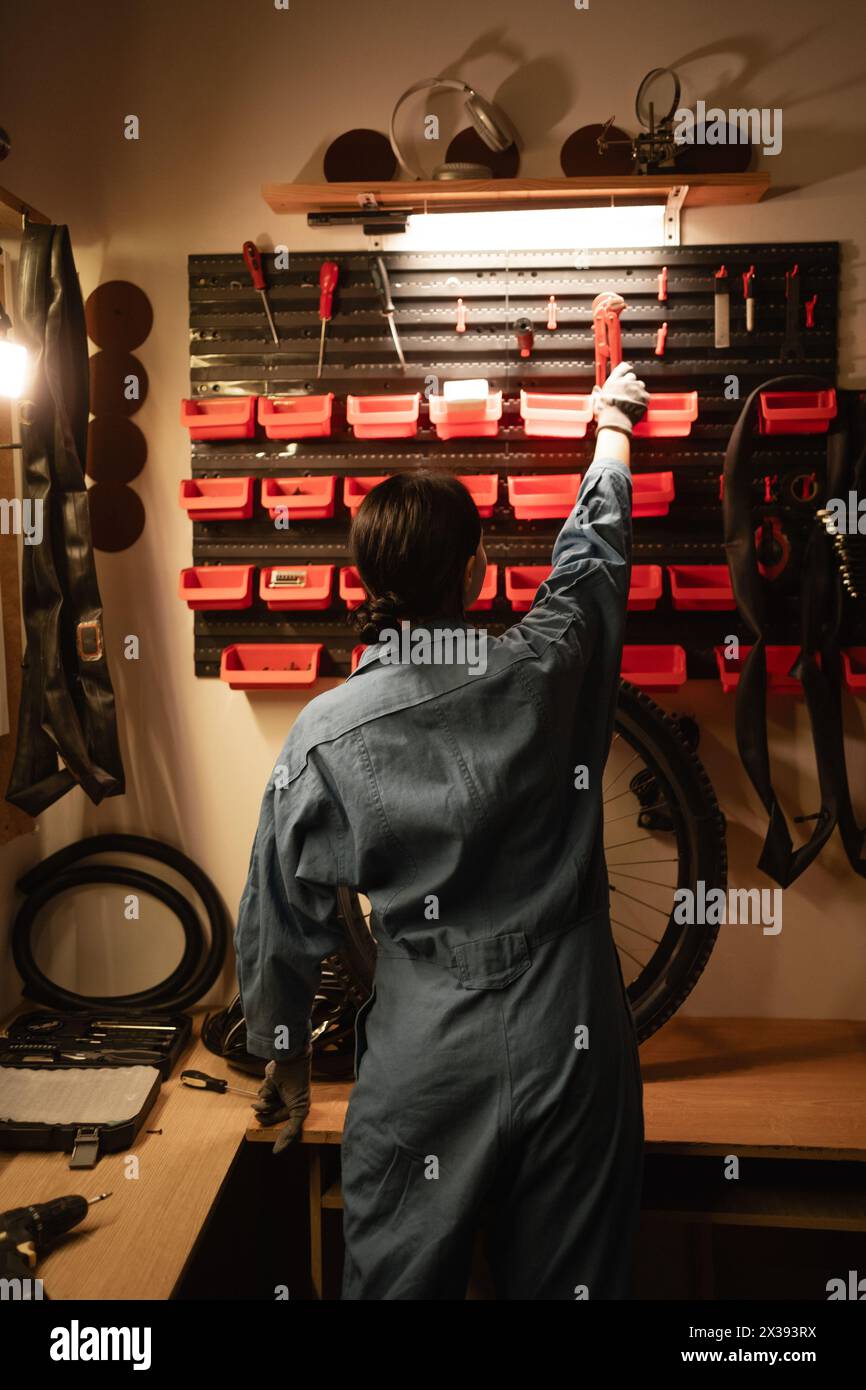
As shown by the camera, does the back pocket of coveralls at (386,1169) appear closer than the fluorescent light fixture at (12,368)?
Yes

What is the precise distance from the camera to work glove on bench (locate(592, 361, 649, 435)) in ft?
6.46

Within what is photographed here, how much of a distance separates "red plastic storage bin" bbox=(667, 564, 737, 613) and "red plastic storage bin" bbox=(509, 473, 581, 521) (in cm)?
31

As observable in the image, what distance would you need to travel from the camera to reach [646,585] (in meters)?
2.26

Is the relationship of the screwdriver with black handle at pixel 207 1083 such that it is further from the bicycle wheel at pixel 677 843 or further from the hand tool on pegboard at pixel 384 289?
the hand tool on pegboard at pixel 384 289

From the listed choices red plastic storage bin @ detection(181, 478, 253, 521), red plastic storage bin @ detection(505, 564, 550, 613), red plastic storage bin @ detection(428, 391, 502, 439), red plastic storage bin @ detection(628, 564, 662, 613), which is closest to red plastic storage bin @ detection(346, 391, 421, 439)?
red plastic storage bin @ detection(428, 391, 502, 439)

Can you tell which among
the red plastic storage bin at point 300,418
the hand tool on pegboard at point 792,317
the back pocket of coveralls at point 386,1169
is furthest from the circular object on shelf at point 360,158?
the back pocket of coveralls at point 386,1169

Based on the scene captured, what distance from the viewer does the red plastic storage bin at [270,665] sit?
7.76 ft

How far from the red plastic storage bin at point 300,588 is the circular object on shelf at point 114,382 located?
60cm

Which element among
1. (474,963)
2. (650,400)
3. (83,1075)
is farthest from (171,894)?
(650,400)

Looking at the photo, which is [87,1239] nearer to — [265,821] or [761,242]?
[265,821]

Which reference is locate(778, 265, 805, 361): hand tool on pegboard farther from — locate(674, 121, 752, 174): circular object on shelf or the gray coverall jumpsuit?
the gray coverall jumpsuit

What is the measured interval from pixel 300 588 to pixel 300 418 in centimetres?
41
